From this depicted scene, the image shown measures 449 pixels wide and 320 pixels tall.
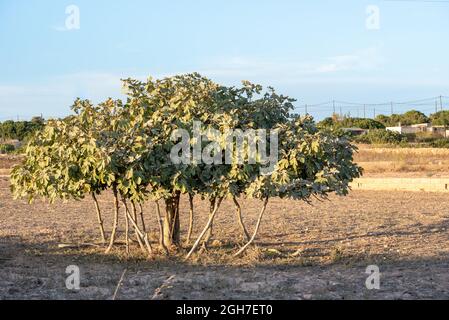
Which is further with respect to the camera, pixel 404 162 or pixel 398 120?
pixel 398 120

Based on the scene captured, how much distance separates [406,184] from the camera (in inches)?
1049

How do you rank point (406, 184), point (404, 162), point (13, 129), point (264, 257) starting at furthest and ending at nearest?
point (13, 129)
point (404, 162)
point (406, 184)
point (264, 257)

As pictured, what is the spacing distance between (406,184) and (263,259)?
16.4m

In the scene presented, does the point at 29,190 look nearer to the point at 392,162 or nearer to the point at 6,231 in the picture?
the point at 6,231

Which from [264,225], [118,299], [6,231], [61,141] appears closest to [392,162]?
[264,225]

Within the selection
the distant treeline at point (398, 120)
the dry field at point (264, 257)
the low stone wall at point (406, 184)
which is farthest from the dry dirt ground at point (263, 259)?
the distant treeline at point (398, 120)

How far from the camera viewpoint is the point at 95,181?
1069 centimetres

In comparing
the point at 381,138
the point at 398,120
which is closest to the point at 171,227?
the point at 381,138

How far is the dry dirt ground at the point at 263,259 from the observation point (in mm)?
8531

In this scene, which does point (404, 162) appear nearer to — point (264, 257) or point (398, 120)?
point (264, 257)

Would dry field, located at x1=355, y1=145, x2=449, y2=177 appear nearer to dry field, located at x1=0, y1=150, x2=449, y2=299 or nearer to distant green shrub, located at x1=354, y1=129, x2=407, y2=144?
distant green shrub, located at x1=354, y1=129, x2=407, y2=144

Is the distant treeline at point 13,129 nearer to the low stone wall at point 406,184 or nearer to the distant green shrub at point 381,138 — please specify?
the distant green shrub at point 381,138

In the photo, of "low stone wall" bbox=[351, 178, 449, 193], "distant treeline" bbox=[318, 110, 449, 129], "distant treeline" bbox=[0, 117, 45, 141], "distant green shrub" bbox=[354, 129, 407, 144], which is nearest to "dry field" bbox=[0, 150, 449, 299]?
"low stone wall" bbox=[351, 178, 449, 193]
